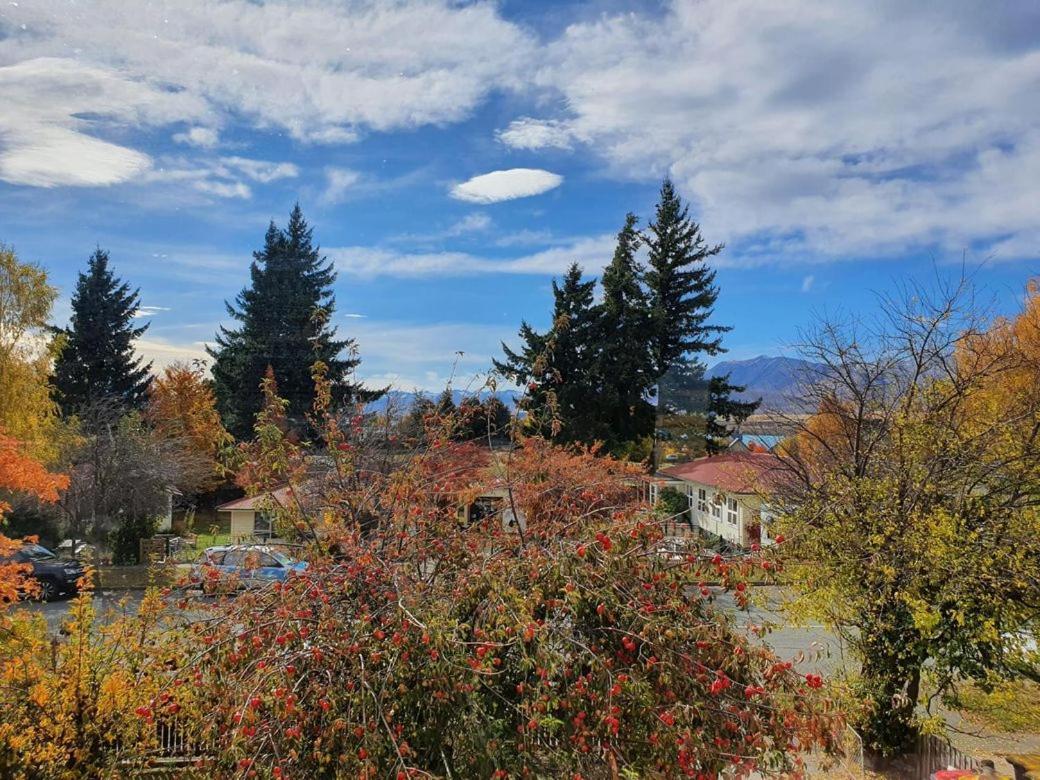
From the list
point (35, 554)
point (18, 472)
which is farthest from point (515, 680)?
point (35, 554)

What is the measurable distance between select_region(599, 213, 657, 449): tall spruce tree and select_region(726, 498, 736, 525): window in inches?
289

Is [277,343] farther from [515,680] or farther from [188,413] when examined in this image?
[515,680]

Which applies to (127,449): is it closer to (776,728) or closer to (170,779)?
(170,779)


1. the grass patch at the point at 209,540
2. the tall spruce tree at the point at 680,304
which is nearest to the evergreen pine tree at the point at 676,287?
the tall spruce tree at the point at 680,304

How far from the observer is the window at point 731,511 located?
23.3 meters

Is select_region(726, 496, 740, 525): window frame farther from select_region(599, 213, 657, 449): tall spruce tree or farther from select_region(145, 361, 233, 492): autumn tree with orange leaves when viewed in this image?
select_region(145, 361, 233, 492): autumn tree with orange leaves

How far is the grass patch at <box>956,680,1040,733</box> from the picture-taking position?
282 inches

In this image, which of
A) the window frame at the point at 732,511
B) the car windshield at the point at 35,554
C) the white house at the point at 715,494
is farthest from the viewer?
the window frame at the point at 732,511

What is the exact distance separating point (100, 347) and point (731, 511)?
3159 centimetres

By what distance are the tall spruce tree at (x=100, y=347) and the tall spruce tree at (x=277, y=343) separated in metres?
4.29

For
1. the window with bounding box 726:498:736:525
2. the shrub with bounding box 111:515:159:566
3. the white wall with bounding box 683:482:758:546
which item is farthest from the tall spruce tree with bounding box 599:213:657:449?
the shrub with bounding box 111:515:159:566

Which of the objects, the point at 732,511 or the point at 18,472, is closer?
the point at 18,472

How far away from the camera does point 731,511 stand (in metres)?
23.6

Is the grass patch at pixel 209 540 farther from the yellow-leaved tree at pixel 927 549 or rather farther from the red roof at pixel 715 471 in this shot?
the yellow-leaved tree at pixel 927 549
